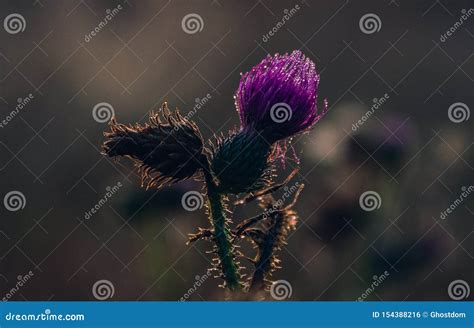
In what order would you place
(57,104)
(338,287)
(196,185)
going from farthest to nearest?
1. (57,104)
2. (338,287)
3. (196,185)

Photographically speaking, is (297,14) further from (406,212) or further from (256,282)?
(256,282)

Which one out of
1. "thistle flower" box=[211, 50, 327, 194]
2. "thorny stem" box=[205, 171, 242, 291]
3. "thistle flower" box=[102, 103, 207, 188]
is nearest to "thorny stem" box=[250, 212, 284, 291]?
"thorny stem" box=[205, 171, 242, 291]

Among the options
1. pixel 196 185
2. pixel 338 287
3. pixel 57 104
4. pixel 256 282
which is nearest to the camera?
pixel 256 282

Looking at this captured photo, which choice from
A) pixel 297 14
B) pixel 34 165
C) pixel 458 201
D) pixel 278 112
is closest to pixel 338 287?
pixel 458 201

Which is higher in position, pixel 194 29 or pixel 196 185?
pixel 194 29

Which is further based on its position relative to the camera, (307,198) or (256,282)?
(307,198)

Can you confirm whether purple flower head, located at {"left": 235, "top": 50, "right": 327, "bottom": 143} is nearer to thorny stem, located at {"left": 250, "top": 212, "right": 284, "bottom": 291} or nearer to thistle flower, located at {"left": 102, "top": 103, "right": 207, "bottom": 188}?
thistle flower, located at {"left": 102, "top": 103, "right": 207, "bottom": 188}

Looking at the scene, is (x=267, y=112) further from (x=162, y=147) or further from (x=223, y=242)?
(x=223, y=242)

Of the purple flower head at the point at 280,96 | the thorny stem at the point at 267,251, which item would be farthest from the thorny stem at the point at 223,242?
the purple flower head at the point at 280,96

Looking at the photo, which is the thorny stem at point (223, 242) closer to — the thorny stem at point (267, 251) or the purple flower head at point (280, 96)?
the thorny stem at point (267, 251)
